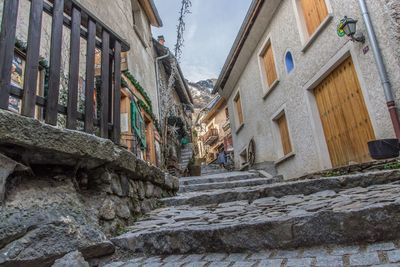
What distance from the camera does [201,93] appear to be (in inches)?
1225

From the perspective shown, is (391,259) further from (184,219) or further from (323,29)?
(323,29)

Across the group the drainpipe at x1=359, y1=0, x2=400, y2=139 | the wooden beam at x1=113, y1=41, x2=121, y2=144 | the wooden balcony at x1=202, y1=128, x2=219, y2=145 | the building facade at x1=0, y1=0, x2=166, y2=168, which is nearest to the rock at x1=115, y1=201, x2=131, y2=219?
the wooden beam at x1=113, y1=41, x2=121, y2=144

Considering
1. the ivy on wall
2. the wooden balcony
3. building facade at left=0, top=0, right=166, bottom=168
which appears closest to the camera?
building facade at left=0, top=0, right=166, bottom=168

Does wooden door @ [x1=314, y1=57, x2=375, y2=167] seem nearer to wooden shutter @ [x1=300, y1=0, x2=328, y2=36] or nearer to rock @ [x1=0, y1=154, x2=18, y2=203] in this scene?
wooden shutter @ [x1=300, y1=0, x2=328, y2=36]

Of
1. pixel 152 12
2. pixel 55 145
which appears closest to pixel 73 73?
pixel 55 145

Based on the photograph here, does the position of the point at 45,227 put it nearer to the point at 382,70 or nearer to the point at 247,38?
the point at 382,70

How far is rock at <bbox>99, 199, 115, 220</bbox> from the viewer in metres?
1.89

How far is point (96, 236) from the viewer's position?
5.40ft

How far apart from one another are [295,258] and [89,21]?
2.13 metres

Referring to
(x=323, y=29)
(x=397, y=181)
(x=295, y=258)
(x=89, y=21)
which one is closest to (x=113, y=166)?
(x=89, y=21)

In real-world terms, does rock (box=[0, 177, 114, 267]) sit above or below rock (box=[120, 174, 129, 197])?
below

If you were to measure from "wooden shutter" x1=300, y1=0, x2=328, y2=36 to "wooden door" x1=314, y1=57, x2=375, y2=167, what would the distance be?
965mm

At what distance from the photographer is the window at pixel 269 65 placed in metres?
6.85

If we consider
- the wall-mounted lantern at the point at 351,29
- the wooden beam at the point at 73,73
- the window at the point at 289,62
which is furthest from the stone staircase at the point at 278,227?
the window at the point at 289,62
